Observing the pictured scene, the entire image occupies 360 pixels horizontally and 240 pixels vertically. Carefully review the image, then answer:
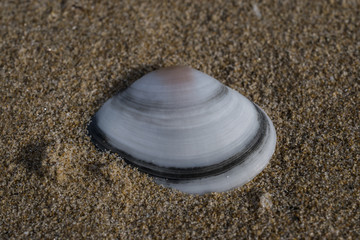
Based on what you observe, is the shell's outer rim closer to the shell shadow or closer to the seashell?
the seashell

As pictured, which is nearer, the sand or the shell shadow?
the sand

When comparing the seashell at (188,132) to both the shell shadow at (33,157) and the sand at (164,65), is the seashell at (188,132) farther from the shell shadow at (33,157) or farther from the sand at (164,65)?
the shell shadow at (33,157)

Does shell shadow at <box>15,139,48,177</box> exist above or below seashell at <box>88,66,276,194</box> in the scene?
below

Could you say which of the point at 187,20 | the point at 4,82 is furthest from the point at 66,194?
the point at 187,20

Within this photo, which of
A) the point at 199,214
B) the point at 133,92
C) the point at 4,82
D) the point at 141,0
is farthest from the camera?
the point at 141,0

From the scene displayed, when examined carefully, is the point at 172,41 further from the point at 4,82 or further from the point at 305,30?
the point at 4,82

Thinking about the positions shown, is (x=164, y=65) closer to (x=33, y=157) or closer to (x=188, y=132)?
(x=188, y=132)

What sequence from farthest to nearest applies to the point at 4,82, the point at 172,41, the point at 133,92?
1. the point at 172,41
2. the point at 4,82
3. the point at 133,92

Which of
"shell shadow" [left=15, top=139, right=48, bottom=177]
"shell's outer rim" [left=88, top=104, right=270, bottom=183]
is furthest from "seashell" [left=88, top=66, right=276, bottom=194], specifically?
"shell shadow" [left=15, top=139, right=48, bottom=177]
